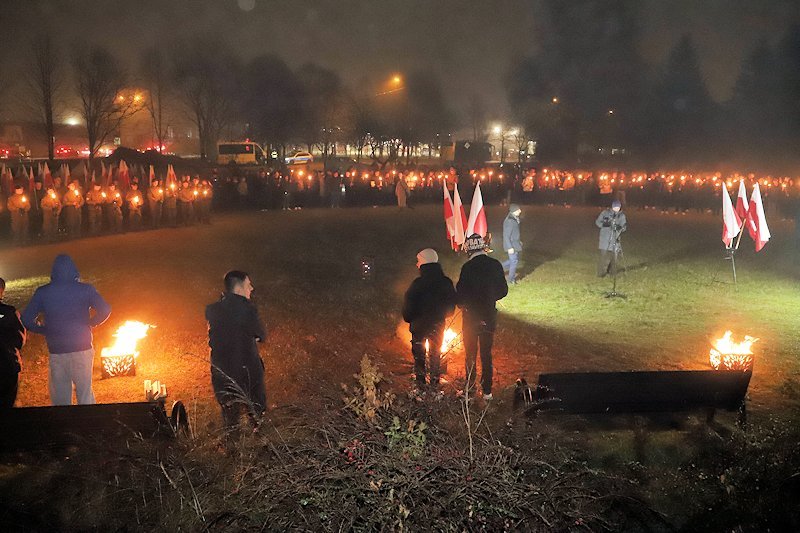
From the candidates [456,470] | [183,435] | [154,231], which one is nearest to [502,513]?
[456,470]

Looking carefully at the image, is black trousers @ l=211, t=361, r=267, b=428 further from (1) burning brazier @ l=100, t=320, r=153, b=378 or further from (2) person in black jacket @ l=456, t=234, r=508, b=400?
(1) burning brazier @ l=100, t=320, r=153, b=378

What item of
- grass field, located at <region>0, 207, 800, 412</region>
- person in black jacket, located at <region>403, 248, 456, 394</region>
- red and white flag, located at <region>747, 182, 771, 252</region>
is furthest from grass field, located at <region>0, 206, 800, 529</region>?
red and white flag, located at <region>747, 182, 771, 252</region>

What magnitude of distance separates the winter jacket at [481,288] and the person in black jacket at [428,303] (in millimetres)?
185

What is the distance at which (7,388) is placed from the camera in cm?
609

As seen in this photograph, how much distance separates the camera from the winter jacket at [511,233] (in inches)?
530

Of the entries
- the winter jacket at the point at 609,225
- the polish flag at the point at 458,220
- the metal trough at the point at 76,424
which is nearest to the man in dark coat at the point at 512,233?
the polish flag at the point at 458,220

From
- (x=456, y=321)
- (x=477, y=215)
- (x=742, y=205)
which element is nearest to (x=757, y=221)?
(x=742, y=205)

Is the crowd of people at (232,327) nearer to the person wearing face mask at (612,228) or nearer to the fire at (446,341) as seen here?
the fire at (446,341)

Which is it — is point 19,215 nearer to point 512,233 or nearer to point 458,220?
point 458,220

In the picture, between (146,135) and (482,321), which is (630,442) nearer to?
(482,321)

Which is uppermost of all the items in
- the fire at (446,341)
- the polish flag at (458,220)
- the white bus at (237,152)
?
the white bus at (237,152)

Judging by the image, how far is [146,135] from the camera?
6556cm

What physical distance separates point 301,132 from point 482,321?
55429mm

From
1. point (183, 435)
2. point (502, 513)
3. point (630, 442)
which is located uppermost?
point (502, 513)
